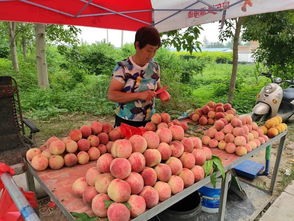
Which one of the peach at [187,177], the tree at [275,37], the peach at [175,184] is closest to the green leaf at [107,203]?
the peach at [175,184]

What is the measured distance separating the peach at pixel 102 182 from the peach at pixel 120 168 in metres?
0.04

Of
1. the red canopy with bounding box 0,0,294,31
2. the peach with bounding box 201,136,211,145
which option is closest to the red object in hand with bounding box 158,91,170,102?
the peach with bounding box 201,136,211,145

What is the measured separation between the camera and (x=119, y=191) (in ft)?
3.37

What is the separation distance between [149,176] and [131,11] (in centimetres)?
238

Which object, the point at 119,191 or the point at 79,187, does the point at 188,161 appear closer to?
the point at 119,191

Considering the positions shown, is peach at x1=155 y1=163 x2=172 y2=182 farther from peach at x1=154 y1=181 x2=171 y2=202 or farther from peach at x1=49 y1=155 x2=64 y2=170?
peach at x1=49 y1=155 x2=64 y2=170

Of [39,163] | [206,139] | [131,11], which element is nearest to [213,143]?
[206,139]

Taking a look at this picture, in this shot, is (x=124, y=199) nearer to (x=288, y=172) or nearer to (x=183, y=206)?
(x=183, y=206)

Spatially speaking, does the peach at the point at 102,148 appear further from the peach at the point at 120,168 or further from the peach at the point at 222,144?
the peach at the point at 222,144

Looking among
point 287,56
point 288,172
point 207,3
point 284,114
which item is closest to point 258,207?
point 288,172

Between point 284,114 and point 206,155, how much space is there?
15.1ft

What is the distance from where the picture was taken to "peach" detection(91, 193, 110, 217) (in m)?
1.04

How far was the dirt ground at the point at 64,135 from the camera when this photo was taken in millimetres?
2639

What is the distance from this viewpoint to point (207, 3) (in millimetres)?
2650
